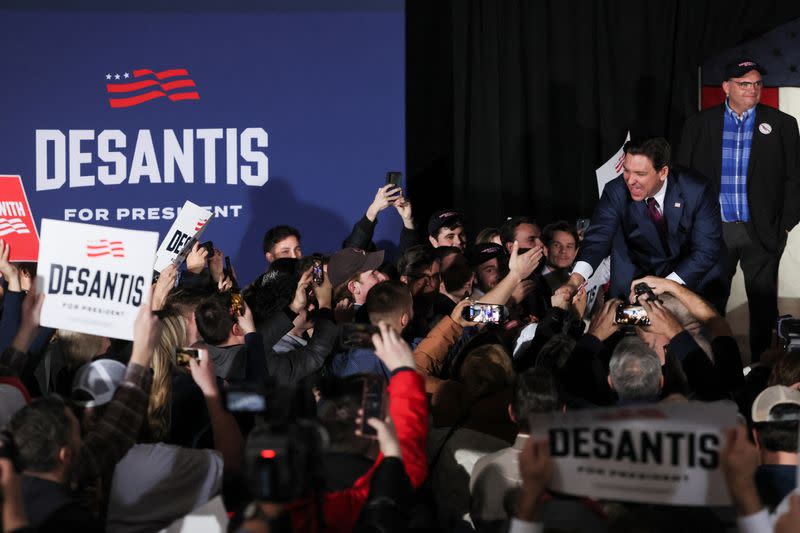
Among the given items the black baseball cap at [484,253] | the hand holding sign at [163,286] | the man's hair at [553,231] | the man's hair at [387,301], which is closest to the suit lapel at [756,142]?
the man's hair at [553,231]

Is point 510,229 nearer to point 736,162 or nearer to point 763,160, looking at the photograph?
point 736,162

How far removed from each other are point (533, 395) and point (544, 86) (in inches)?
247

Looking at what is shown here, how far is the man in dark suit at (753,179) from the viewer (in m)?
8.91

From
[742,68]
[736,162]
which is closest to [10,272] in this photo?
[742,68]

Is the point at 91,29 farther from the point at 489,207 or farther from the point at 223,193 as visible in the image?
the point at 489,207

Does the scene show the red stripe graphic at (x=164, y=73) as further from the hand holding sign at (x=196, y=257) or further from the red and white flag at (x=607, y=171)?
the red and white flag at (x=607, y=171)

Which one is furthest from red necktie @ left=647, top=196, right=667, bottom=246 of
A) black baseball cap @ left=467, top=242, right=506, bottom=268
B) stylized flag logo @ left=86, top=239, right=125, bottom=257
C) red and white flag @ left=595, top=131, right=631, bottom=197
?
stylized flag logo @ left=86, top=239, right=125, bottom=257

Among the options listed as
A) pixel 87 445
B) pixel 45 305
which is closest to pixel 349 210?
pixel 45 305

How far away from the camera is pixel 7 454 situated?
3.01 m

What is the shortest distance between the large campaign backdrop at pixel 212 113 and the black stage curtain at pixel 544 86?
1251 millimetres

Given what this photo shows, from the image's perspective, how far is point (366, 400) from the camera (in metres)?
3.40

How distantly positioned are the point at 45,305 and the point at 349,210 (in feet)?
14.2

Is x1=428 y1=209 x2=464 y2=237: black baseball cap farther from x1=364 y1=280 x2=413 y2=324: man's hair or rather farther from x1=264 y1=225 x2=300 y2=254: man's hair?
x1=364 y1=280 x2=413 y2=324: man's hair

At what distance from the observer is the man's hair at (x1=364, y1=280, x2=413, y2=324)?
16.8 ft
